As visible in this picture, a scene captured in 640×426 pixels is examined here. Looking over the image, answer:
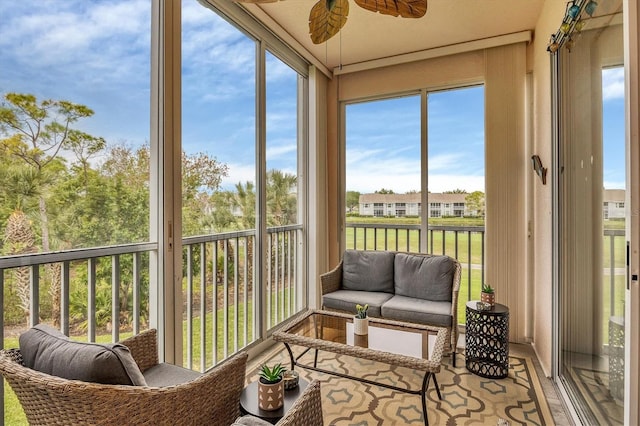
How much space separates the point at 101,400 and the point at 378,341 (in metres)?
1.52

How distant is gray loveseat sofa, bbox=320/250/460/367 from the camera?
2602 mm

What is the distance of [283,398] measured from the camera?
1.36 meters

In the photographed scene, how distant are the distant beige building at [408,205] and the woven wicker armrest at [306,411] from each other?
2624mm

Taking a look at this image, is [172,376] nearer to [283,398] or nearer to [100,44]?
[283,398]

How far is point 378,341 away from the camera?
2.08 m

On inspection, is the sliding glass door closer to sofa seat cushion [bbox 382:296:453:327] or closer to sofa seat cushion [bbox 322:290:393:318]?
sofa seat cushion [bbox 382:296:453:327]

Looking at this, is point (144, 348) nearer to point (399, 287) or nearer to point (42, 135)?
point (42, 135)

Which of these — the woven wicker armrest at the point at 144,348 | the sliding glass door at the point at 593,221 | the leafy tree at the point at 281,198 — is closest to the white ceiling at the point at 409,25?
the sliding glass door at the point at 593,221

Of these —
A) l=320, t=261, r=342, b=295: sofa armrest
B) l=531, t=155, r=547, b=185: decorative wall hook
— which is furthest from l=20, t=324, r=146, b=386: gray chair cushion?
l=531, t=155, r=547, b=185: decorative wall hook

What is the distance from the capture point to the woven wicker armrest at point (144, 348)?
1557mm

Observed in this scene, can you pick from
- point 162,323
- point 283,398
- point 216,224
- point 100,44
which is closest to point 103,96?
point 100,44

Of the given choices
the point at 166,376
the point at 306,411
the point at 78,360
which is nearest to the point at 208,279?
the point at 166,376

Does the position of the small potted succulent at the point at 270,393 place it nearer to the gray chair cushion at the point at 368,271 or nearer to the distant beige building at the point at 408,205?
the gray chair cushion at the point at 368,271

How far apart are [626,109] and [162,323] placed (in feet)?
8.12
